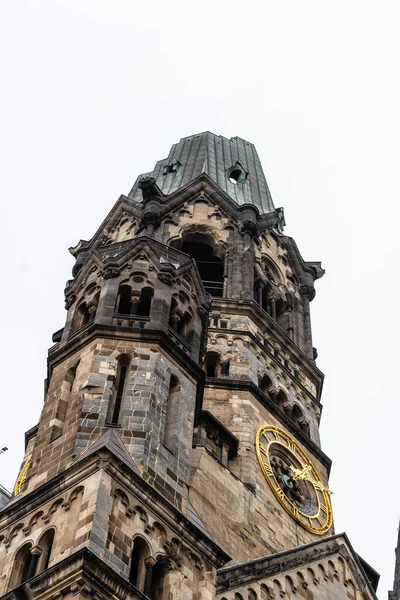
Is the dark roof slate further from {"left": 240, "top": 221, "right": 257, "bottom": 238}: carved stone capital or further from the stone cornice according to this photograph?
{"left": 240, "top": 221, "right": 257, "bottom": 238}: carved stone capital

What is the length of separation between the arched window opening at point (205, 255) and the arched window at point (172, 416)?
583 inches

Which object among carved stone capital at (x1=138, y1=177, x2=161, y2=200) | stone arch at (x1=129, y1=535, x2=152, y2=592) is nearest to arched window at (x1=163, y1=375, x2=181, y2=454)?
stone arch at (x1=129, y1=535, x2=152, y2=592)

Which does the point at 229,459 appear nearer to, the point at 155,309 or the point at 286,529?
the point at 286,529

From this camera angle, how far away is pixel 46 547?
1981 cm

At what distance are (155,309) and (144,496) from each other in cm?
631

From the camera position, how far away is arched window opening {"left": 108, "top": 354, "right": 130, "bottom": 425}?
74.2 ft

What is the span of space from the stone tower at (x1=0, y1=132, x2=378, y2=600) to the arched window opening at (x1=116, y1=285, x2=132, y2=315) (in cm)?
5

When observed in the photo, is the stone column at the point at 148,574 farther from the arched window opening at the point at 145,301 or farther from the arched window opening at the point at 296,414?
the arched window opening at the point at 296,414

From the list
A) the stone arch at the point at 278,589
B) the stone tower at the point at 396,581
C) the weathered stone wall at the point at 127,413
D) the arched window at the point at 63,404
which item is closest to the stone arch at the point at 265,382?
the stone tower at the point at 396,581

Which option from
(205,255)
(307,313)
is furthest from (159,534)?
(205,255)

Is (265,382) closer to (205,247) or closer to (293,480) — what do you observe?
(293,480)

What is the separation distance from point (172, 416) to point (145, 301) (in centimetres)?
424

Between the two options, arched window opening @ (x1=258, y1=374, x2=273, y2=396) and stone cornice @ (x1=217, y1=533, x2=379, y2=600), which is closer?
stone cornice @ (x1=217, y1=533, x2=379, y2=600)

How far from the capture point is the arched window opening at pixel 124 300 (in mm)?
26484
